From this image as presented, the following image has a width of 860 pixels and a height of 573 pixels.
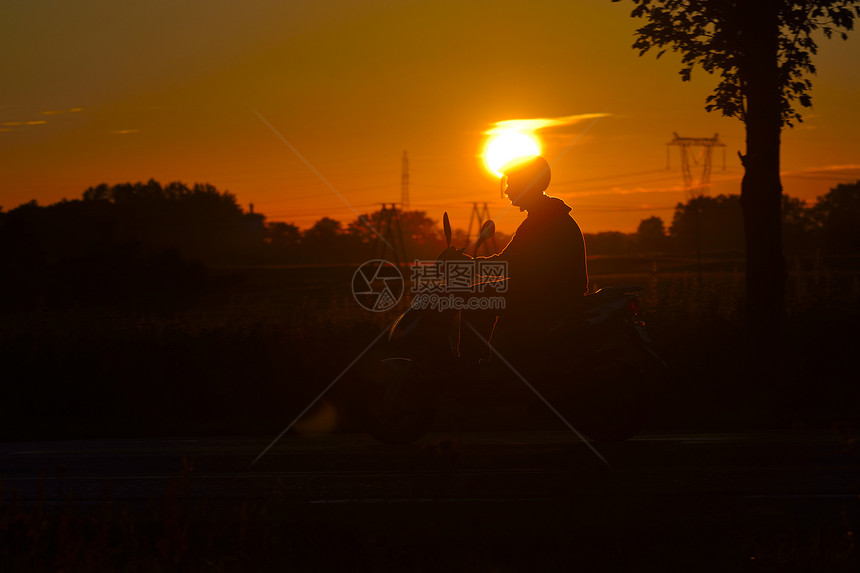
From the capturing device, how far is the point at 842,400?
1216cm

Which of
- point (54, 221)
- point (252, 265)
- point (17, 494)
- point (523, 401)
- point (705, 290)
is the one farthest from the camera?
point (252, 265)

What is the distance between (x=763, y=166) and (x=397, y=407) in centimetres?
823

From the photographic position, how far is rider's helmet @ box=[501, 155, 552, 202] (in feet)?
26.0

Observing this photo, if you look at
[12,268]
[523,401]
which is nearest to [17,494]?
[523,401]

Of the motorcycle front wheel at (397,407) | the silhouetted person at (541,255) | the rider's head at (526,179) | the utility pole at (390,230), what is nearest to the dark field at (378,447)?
the motorcycle front wheel at (397,407)

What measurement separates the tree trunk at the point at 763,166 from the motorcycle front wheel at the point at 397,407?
7.72 meters

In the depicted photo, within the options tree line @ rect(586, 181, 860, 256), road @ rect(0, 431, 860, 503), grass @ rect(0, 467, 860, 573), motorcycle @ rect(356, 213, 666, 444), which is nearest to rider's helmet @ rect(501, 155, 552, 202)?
motorcycle @ rect(356, 213, 666, 444)

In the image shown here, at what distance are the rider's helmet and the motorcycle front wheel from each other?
1647 millimetres

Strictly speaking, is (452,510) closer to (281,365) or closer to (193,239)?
(281,365)

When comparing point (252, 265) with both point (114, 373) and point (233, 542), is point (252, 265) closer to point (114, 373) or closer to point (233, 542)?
point (114, 373)

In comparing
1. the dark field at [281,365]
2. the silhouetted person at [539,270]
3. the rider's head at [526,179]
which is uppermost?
the rider's head at [526,179]

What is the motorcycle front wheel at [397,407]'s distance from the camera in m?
7.73

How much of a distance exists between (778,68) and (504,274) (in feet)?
27.4

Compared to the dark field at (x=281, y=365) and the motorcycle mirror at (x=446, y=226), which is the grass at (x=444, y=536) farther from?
the dark field at (x=281, y=365)
